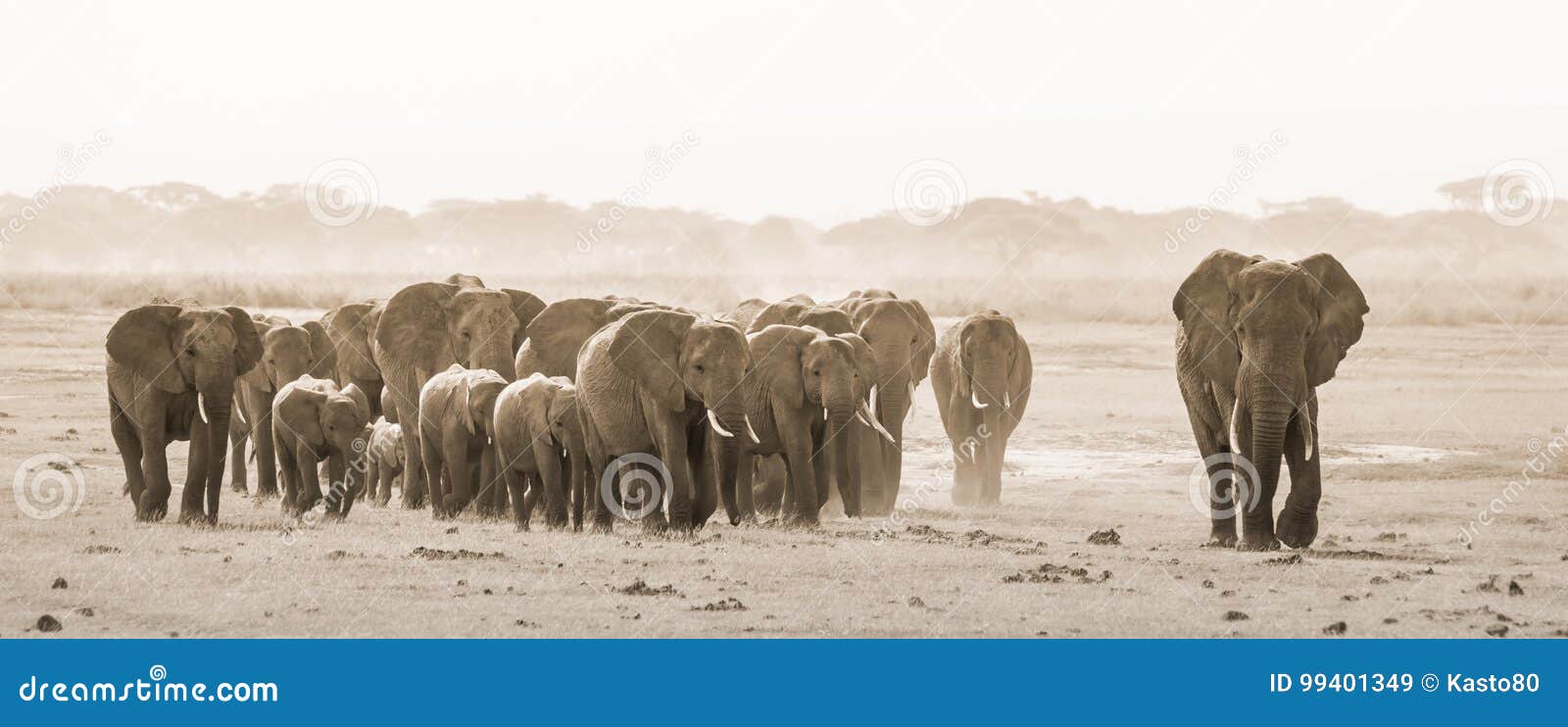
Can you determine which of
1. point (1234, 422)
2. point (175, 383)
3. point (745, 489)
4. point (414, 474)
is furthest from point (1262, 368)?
point (414, 474)

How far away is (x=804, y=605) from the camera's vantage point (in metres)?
15.1

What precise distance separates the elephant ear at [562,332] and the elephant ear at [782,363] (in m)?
4.24

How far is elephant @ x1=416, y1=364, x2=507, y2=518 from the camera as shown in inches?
862

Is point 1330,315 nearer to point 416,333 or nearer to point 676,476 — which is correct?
point 676,476

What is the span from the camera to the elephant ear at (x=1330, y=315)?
1850cm

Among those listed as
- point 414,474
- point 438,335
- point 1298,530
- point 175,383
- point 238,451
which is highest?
point 438,335

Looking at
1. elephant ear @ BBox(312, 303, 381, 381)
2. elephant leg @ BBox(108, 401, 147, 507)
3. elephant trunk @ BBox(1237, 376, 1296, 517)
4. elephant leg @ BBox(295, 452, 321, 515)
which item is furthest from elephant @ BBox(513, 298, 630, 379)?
elephant trunk @ BBox(1237, 376, 1296, 517)

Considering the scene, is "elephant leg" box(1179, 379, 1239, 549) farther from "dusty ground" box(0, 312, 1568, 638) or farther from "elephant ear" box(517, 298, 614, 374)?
"elephant ear" box(517, 298, 614, 374)

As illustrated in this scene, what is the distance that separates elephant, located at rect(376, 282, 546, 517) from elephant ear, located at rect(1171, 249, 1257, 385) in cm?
1060

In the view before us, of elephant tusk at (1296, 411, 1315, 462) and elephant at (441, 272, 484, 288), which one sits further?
elephant at (441, 272, 484, 288)

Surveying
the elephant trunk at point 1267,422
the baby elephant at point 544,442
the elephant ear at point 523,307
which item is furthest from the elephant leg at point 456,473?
the elephant trunk at point 1267,422

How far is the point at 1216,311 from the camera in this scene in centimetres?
1872

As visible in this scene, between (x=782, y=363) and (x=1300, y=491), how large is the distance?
5.30 meters

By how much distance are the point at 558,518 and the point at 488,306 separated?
23.3 feet
